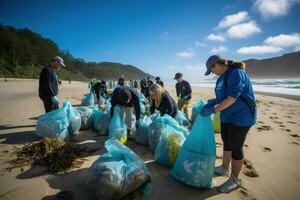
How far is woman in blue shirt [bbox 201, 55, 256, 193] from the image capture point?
2.12 meters

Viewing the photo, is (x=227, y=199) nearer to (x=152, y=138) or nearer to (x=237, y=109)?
(x=237, y=109)

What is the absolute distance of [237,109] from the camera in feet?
7.32

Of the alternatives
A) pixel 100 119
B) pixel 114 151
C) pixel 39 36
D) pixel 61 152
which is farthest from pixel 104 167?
pixel 39 36

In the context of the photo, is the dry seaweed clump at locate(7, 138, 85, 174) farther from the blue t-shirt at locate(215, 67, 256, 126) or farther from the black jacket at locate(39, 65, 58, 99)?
the blue t-shirt at locate(215, 67, 256, 126)

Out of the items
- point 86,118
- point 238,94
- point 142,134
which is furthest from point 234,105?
point 86,118

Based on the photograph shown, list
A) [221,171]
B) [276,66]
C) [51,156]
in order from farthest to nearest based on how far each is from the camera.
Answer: [276,66] < [51,156] < [221,171]

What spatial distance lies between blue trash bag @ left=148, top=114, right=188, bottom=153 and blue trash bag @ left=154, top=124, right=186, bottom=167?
0.66 feet

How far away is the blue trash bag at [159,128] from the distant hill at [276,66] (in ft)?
324

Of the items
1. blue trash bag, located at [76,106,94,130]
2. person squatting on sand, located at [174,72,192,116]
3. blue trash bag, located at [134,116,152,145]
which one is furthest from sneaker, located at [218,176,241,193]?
person squatting on sand, located at [174,72,192,116]

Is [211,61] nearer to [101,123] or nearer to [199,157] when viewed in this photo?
[199,157]

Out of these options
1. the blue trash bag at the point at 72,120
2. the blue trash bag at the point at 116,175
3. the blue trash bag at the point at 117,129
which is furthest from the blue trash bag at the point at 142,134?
the blue trash bag at the point at 116,175

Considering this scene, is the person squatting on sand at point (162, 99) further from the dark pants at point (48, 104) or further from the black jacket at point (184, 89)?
the dark pants at point (48, 104)

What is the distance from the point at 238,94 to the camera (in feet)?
6.84

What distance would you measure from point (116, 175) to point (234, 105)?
5.16ft
